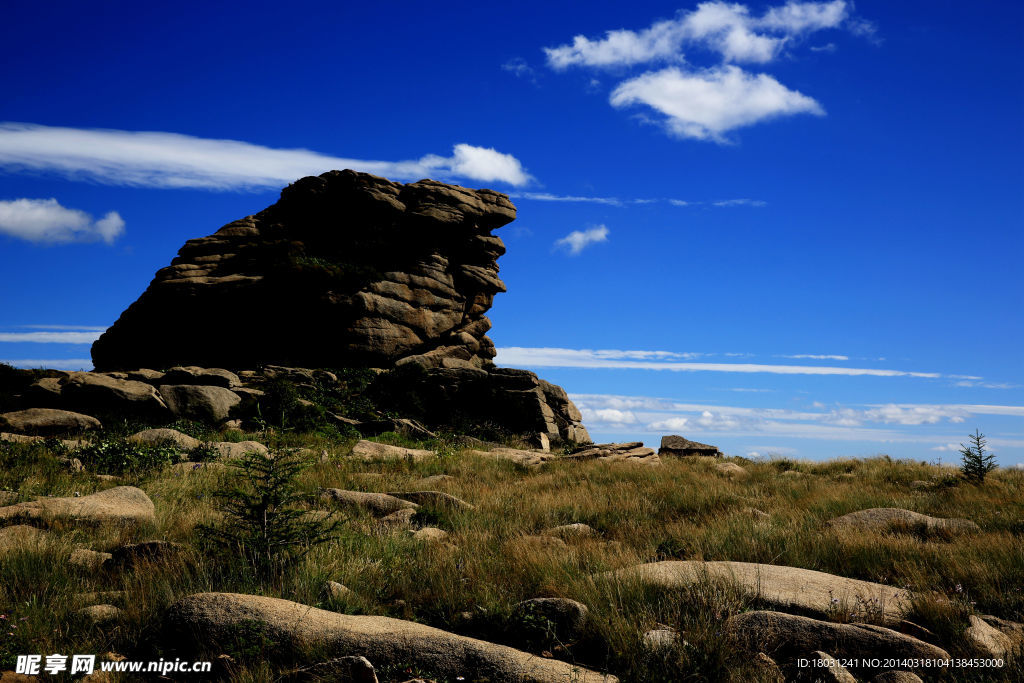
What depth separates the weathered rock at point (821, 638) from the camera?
4691mm

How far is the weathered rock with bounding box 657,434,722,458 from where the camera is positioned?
23.2 meters

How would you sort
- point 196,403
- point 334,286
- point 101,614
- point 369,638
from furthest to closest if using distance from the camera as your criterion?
1. point 334,286
2. point 196,403
3. point 101,614
4. point 369,638

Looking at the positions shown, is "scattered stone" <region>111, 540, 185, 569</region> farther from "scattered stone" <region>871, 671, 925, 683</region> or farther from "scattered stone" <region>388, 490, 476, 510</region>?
"scattered stone" <region>871, 671, 925, 683</region>

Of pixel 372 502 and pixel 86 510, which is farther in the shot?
pixel 372 502

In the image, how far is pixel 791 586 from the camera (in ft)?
19.1

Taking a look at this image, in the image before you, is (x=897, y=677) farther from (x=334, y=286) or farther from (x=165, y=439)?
(x=334, y=286)

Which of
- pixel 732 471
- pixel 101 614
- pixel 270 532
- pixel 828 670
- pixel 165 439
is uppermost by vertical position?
pixel 165 439

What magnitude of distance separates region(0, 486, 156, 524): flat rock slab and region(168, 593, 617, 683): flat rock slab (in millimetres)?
4122

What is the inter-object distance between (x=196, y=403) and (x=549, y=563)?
62.8 feet

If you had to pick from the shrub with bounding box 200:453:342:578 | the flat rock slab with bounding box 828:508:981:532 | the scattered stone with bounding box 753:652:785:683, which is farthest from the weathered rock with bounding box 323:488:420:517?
the flat rock slab with bounding box 828:508:981:532

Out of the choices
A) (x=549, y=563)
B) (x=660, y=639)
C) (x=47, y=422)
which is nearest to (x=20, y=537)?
(x=549, y=563)

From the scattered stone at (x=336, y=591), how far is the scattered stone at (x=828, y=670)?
377cm

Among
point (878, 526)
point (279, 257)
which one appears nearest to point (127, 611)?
point (878, 526)

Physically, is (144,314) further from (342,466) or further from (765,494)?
(765,494)
